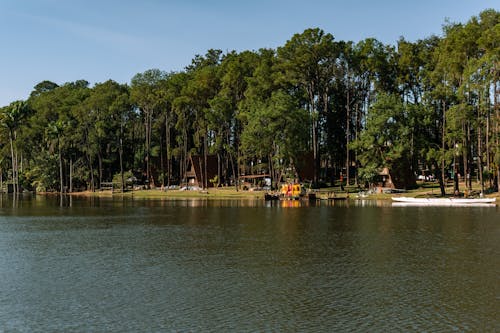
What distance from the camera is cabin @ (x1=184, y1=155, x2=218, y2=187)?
124125 mm

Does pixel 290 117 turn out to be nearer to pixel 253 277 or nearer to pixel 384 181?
pixel 384 181

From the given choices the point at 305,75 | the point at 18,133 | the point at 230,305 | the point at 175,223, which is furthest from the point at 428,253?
the point at 18,133

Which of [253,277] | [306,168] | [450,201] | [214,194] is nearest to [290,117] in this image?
[306,168]

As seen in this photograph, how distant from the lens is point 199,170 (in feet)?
410

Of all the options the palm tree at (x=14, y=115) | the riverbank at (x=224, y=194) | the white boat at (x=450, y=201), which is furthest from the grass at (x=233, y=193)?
the palm tree at (x=14, y=115)

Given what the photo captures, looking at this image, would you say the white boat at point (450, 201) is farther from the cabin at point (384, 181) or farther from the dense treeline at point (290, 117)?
the cabin at point (384, 181)

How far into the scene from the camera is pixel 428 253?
3597 cm

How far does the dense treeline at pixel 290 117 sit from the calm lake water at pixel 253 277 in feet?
112

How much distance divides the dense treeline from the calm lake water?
3399cm

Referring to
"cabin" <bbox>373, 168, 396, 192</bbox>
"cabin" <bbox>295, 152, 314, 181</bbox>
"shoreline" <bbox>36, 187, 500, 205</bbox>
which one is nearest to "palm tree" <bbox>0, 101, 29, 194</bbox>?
"shoreline" <bbox>36, 187, 500, 205</bbox>

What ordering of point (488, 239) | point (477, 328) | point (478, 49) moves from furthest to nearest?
point (478, 49), point (488, 239), point (477, 328)

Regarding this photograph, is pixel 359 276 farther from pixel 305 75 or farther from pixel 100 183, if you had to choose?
pixel 100 183

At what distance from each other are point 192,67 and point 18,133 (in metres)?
46.5

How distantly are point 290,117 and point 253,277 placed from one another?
69208 millimetres
